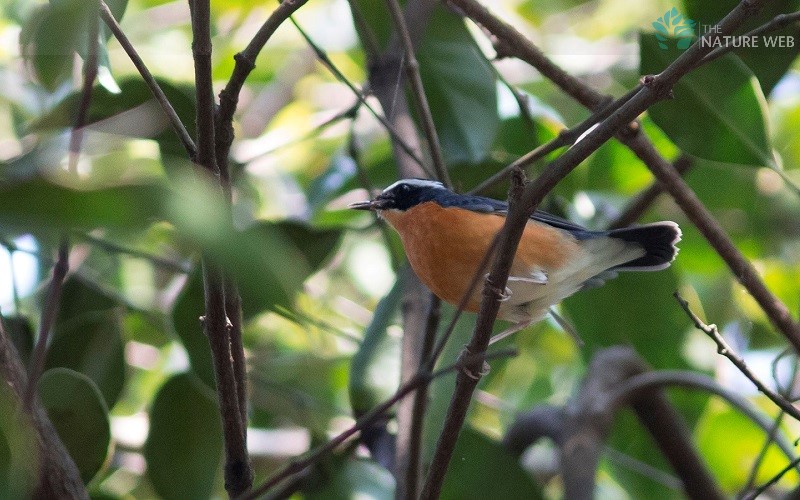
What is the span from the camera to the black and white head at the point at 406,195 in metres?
3.64

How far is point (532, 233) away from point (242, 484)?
5.43 ft

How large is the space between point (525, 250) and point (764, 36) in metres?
1.10

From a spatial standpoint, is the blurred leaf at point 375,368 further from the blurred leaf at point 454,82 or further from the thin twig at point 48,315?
the thin twig at point 48,315

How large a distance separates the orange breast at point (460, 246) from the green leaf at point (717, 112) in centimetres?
67

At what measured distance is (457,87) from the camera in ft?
12.6

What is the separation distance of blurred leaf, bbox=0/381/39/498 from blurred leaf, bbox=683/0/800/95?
7.72 ft

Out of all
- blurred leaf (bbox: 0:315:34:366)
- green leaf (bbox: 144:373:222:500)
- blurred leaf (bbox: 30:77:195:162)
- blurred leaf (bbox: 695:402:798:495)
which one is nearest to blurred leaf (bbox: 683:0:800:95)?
blurred leaf (bbox: 30:77:195:162)

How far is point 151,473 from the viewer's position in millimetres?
3008

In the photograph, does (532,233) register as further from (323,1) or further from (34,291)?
(323,1)

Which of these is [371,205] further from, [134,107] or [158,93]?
[158,93]

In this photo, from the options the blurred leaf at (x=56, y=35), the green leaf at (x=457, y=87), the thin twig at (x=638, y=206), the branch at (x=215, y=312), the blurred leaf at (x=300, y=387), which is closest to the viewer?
the blurred leaf at (x=56, y=35)

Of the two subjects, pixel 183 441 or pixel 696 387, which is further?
pixel 696 387

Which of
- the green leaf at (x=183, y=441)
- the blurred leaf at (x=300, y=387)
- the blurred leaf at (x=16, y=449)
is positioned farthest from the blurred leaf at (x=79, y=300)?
the blurred leaf at (x=16, y=449)

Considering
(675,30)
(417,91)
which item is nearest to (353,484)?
(417,91)
